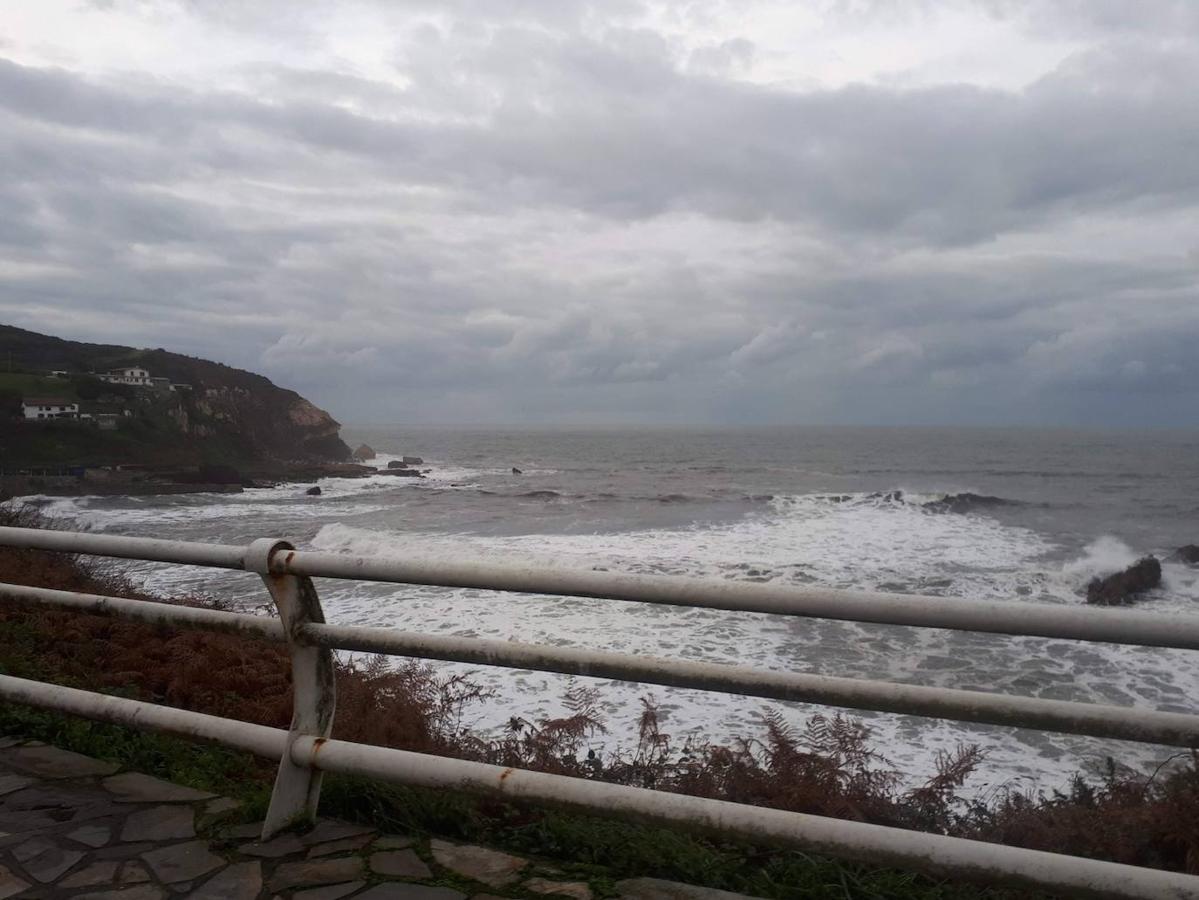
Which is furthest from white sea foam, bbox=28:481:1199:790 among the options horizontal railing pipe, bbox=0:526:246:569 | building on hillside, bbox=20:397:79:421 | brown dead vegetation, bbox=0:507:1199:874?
building on hillside, bbox=20:397:79:421

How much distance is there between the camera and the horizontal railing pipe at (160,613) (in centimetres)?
288

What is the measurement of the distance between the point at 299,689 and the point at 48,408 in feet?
181

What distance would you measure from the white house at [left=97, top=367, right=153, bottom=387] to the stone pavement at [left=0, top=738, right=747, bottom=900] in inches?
2425

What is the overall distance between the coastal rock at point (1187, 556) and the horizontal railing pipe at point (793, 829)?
27.5m

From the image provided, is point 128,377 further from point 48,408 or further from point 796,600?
point 796,600

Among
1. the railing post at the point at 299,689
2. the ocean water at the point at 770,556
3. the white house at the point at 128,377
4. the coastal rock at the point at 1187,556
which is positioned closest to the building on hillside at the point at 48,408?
the white house at the point at 128,377

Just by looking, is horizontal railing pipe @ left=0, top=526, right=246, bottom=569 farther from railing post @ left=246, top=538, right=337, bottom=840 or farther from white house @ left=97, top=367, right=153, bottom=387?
white house @ left=97, top=367, right=153, bottom=387

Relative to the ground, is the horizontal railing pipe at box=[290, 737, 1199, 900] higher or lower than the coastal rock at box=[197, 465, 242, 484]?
higher

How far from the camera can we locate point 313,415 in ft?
236

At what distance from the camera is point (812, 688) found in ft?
7.29

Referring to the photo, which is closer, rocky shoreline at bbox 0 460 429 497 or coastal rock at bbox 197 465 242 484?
rocky shoreline at bbox 0 460 429 497

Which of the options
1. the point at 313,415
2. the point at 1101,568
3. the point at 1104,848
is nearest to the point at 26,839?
the point at 1104,848

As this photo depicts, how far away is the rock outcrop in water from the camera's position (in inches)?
1495

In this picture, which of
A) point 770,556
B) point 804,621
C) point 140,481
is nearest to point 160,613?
point 804,621
